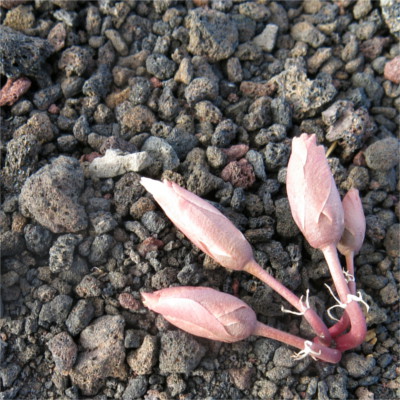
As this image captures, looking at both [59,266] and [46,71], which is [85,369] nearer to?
[59,266]

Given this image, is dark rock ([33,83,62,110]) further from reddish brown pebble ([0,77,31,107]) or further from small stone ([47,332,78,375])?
small stone ([47,332,78,375])

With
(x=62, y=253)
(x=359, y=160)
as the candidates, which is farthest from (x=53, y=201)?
(x=359, y=160)

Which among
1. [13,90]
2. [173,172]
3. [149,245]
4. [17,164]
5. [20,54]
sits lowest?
[149,245]

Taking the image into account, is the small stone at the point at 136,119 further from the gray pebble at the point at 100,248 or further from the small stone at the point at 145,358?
the small stone at the point at 145,358

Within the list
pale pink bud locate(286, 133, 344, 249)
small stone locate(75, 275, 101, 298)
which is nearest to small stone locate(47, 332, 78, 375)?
small stone locate(75, 275, 101, 298)

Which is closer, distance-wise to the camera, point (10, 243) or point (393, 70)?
point (10, 243)

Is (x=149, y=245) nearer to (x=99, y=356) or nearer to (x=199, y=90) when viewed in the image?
(x=99, y=356)
